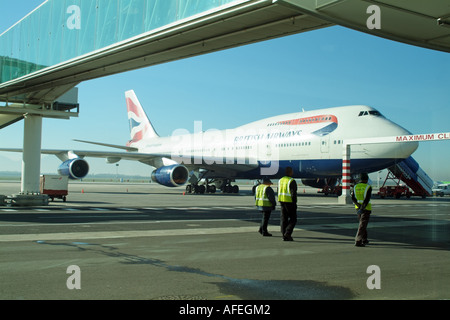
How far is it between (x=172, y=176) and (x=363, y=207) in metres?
19.1

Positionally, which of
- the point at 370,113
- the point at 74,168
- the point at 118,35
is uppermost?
the point at 118,35

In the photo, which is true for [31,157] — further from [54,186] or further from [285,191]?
[285,191]

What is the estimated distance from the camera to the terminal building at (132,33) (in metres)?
9.00

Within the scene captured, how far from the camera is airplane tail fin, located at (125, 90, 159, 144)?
44062 millimetres

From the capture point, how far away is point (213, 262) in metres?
7.11

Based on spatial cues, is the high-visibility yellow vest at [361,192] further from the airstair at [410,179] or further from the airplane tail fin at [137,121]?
the airplane tail fin at [137,121]

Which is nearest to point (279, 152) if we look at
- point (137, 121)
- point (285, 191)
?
point (285, 191)

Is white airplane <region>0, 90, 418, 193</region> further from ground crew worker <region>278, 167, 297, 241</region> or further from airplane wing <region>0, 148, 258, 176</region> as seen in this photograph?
ground crew worker <region>278, 167, 297, 241</region>

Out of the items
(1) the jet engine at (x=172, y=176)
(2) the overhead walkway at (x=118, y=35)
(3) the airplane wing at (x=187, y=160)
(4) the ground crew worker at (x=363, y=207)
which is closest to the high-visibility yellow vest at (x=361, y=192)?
(4) the ground crew worker at (x=363, y=207)

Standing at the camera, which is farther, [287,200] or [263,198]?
[263,198]

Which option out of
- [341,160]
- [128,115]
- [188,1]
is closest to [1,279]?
[188,1]

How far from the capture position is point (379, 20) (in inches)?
357

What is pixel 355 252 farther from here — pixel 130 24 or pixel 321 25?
pixel 130 24
